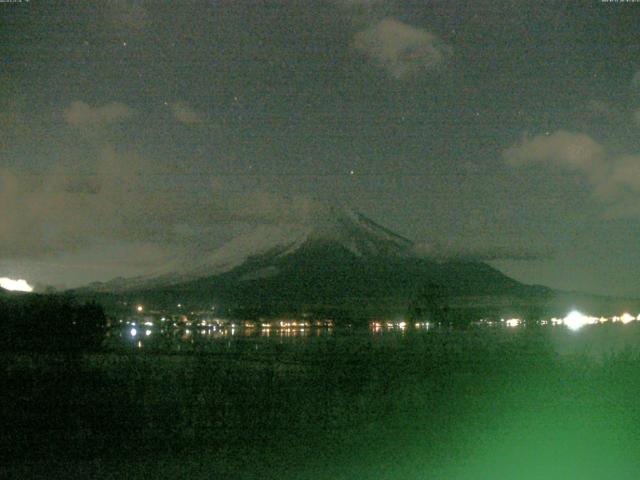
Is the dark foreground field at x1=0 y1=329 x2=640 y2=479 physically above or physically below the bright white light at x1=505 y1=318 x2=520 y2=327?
below

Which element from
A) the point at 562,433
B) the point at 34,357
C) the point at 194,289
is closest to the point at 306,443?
the point at 562,433

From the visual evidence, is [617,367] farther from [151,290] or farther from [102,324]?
[151,290]

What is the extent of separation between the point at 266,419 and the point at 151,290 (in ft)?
408

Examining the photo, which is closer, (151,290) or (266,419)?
(266,419)

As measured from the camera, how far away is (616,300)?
3292 inches

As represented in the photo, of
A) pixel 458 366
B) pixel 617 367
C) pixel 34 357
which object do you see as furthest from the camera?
pixel 34 357

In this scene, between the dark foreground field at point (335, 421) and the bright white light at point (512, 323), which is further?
the bright white light at point (512, 323)

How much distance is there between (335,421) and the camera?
11.9m

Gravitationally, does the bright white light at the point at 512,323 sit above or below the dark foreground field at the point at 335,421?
above

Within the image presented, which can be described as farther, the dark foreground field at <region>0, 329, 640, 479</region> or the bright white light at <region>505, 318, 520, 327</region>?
the bright white light at <region>505, 318, 520, 327</region>

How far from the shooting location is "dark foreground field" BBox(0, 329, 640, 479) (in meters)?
9.45

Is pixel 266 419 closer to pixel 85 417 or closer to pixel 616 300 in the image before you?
pixel 85 417

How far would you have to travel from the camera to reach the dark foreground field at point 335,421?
9.45 metres

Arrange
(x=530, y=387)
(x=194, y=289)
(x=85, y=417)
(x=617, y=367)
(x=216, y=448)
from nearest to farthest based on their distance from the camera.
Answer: (x=216, y=448), (x=85, y=417), (x=530, y=387), (x=617, y=367), (x=194, y=289)
